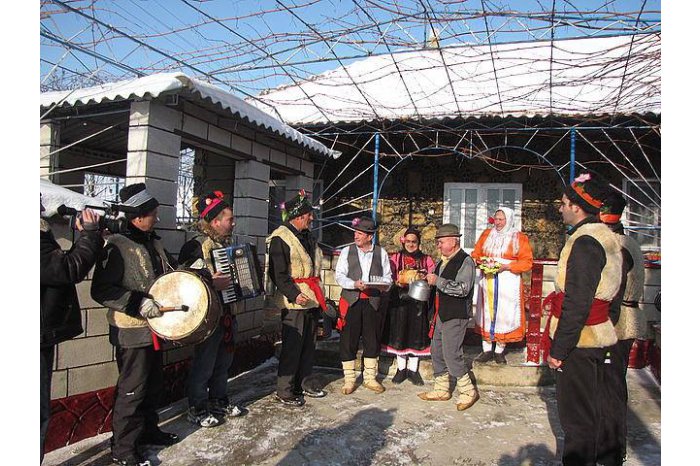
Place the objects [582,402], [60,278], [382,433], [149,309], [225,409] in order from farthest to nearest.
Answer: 1. [225,409]
2. [382,433]
3. [149,309]
4. [582,402]
5. [60,278]

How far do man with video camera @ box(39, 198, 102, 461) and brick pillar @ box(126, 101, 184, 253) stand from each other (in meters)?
1.56

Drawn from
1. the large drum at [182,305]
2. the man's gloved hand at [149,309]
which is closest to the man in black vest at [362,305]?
the large drum at [182,305]

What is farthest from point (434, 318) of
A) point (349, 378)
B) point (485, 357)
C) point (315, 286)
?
point (315, 286)

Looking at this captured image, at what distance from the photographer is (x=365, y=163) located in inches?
374

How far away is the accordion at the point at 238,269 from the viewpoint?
13.0ft

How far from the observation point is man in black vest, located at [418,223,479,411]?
4.66m

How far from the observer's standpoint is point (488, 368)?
530 centimetres

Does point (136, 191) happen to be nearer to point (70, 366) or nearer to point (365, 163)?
point (70, 366)

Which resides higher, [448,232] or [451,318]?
[448,232]

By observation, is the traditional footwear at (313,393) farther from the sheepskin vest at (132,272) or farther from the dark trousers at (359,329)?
the sheepskin vest at (132,272)

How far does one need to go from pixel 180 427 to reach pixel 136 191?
1979 millimetres

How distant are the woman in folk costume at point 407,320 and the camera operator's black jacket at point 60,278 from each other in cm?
323

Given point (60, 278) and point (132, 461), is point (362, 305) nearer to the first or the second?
point (132, 461)

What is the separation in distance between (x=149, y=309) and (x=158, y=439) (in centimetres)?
114
